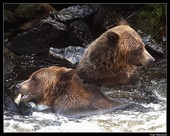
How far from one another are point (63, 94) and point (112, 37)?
1463mm

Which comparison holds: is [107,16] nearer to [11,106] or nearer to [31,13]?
[31,13]

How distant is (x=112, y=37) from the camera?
341 inches

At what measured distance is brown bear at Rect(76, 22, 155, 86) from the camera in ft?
28.8

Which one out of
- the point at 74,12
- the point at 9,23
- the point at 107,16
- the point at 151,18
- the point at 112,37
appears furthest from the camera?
the point at 9,23

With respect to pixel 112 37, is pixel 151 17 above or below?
above

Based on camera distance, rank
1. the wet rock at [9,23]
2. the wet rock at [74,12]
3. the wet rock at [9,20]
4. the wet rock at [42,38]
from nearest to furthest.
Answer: the wet rock at [42,38], the wet rock at [74,12], the wet rock at [9,23], the wet rock at [9,20]

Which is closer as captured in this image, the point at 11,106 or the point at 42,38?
the point at 11,106

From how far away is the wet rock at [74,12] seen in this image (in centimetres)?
1284

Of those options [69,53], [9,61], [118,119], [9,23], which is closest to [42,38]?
[69,53]

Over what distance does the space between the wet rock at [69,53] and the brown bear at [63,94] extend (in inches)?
127

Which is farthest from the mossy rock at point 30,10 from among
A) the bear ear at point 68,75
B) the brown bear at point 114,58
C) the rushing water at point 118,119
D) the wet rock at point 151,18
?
the bear ear at point 68,75

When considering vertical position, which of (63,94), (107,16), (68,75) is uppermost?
(107,16)

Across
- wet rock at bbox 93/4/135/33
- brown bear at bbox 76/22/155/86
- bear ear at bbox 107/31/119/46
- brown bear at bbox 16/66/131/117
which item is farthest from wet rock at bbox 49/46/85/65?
brown bear at bbox 16/66/131/117

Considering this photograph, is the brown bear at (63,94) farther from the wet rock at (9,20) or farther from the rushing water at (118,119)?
the wet rock at (9,20)
